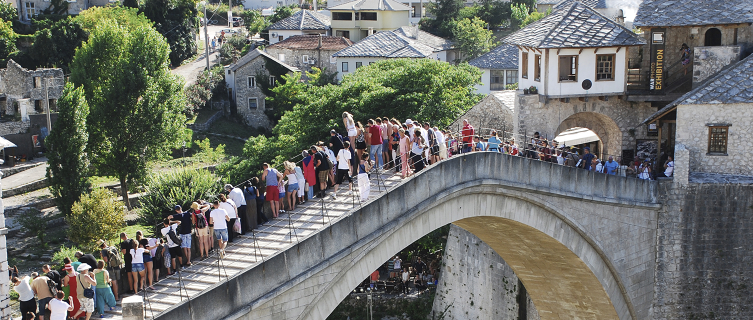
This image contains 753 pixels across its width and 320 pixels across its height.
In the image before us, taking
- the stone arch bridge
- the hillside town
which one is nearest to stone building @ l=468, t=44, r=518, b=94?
the hillside town

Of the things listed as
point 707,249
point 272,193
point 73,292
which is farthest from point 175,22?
point 73,292

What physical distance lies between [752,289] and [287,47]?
153 feet

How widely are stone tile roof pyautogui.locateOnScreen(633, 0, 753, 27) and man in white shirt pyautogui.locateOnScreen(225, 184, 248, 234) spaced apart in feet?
61.1

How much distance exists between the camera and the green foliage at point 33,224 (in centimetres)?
4366

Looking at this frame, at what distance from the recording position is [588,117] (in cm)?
3434

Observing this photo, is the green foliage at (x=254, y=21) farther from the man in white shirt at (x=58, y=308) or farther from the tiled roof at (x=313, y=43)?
the man in white shirt at (x=58, y=308)

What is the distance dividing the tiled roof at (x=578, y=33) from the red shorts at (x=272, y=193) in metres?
14.4

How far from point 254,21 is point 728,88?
62.7 meters

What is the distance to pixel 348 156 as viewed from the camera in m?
21.7

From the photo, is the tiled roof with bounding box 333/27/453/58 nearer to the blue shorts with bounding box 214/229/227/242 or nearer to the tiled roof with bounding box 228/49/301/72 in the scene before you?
the tiled roof with bounding box 228/49/301/72

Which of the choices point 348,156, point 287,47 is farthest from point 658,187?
point 287,47

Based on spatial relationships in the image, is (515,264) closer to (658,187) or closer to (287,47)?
(658,187)

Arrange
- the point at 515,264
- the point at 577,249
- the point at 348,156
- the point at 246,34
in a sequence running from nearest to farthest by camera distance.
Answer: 1. the point at 348,156
2. the point at 577,249
3. the point at 515,264
4. the point at 246,34

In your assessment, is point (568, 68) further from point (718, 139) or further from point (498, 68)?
point (498, 68)
